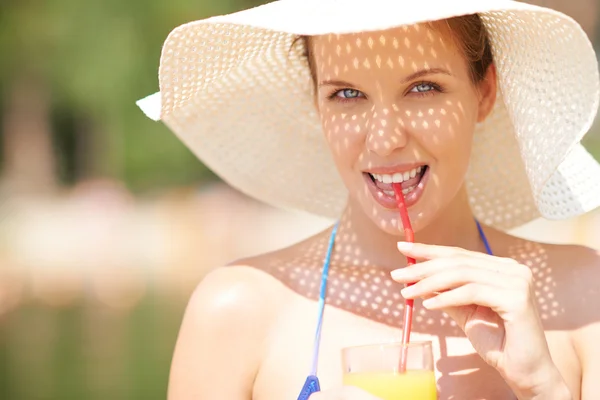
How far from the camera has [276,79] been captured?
252cm

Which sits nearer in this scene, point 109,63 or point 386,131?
point 386,131

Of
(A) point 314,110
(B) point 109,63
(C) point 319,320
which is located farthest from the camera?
(B) point 109,63

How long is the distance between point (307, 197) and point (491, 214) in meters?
0.51

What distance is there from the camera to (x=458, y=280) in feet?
5.77

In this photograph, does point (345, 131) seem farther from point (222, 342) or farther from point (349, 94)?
point (222, 342)

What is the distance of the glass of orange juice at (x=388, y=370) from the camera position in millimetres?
1779

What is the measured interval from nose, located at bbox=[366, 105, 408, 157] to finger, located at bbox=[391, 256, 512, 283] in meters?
0.31

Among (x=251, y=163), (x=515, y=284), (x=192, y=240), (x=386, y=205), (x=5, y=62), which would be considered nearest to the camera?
(x=515, y=284)

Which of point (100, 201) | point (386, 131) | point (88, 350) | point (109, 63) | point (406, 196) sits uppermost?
point (109, 63)

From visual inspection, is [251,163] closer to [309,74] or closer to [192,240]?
[309,74]

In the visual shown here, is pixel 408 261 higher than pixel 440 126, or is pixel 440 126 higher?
pixel 440 126

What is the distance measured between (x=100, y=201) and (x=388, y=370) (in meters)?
17.9

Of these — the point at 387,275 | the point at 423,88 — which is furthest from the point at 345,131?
the point at 387,275

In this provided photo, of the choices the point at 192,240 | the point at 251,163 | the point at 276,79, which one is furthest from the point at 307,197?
the point at 192,240
